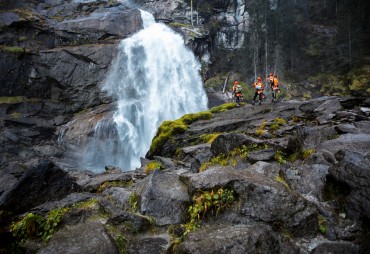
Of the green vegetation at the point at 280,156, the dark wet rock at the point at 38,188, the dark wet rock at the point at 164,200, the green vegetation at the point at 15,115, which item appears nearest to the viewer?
the dark wet rock at the point at 164,200

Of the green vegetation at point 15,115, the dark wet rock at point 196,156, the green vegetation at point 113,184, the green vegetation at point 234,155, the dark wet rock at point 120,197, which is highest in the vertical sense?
the green vegetation at point 234,155

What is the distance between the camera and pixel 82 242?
13.0 feet

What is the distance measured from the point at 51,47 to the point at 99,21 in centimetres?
731

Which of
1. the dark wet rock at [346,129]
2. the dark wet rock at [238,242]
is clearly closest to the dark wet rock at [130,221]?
the dark wet rock at [238,242]

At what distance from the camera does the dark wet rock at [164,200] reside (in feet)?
16.5

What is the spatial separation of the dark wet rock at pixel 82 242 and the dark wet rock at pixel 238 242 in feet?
3.60

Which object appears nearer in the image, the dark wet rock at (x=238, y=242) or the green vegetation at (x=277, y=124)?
the dark wet rock at (x=238, y=242)

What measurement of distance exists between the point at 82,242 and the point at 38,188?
323 cm

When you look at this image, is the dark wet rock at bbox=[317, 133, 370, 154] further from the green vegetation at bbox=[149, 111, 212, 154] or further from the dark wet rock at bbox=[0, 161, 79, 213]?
the green vegetation at bbox=[149, 111, 212, 154]

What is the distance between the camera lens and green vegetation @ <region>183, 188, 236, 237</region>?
4.49m

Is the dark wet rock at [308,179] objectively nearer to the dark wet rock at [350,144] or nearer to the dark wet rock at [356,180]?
the dark wet rock at [356,180]

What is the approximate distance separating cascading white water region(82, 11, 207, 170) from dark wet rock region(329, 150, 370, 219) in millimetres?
22187

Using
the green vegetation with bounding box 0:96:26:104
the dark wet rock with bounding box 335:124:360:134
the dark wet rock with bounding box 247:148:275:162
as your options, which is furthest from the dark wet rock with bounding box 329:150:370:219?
the green vegetation with bounding box 0:96:26:104

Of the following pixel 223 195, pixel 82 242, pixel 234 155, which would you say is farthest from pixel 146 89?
pixel 82 242
